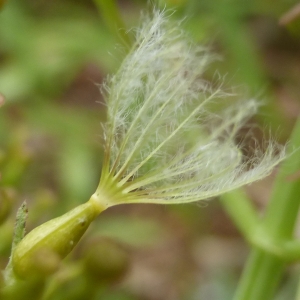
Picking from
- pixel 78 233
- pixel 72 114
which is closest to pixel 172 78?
pixel 78 233

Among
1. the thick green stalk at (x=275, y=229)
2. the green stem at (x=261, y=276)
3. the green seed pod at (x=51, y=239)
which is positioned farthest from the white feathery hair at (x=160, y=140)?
the green stem at (x=261, y=276)

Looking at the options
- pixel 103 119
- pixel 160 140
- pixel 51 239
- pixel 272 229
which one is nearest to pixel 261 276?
pixel 272 229

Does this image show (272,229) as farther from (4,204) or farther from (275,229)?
(4,204)

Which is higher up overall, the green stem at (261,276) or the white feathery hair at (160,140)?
the white feathery hair at (160,140)

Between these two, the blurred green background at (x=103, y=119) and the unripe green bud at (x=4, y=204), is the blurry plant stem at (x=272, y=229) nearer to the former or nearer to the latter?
the unripe green bud at (x=4, y=204)

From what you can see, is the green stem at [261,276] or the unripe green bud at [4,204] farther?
the green stem at [261,276]

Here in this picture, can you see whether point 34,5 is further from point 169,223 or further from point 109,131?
point 109,131

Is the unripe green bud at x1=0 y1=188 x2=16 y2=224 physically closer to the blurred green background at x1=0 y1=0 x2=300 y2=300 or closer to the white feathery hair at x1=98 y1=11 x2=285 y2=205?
the white feathery hair at x1=98 y1=11 x2=285 y2=205
